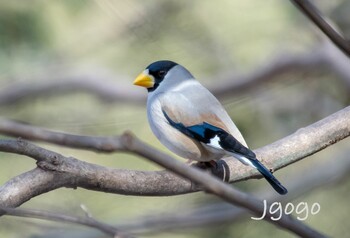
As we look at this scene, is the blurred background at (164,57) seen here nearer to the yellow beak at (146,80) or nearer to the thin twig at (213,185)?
the yellow beak at (146,80)

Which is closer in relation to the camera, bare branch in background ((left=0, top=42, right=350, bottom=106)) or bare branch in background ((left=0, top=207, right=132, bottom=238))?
bare branch in background ((left=0, top=207, right=132, bottom=238))

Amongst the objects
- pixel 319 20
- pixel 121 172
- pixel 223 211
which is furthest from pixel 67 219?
pixel 223 211

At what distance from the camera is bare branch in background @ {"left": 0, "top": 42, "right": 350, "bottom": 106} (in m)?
4.48

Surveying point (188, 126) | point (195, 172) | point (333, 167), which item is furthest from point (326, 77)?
point (195, 172)

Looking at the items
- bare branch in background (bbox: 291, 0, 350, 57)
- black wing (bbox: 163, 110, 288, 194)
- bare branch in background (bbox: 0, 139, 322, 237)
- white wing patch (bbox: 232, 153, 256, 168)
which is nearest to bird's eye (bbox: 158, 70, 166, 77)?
black wing (bbox: 163, 110, 288, 194)

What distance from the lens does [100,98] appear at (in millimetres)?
4898

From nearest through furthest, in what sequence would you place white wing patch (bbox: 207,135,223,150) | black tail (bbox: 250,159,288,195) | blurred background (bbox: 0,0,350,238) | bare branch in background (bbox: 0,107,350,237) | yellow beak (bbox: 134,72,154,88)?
bare branch in background (bbox: 0,107,350,237) → black tail (bbox: 250,159,288,195) → white wing patch (bbox: 207,135,223,150) → yellow beak (bbox: 134,72,154,88) → blurred background (bbox: 0,0,350,238)

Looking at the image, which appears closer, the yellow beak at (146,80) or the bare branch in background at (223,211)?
the yellow beak at (146,80)

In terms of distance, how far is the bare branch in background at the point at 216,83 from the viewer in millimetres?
4477

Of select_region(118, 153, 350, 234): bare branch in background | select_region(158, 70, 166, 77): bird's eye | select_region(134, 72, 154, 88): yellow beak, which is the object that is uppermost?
select_region(158, 70, 166, 77): bird's eye

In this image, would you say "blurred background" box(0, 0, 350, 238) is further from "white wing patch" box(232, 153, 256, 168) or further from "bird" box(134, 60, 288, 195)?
"white wing patch" box(232, 153, 256, 168)

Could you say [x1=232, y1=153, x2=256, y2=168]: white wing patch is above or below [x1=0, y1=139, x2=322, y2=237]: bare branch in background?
above

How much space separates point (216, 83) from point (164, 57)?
44 centimetres

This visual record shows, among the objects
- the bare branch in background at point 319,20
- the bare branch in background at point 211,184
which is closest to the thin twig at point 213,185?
the bare branch in background at point 211,184
